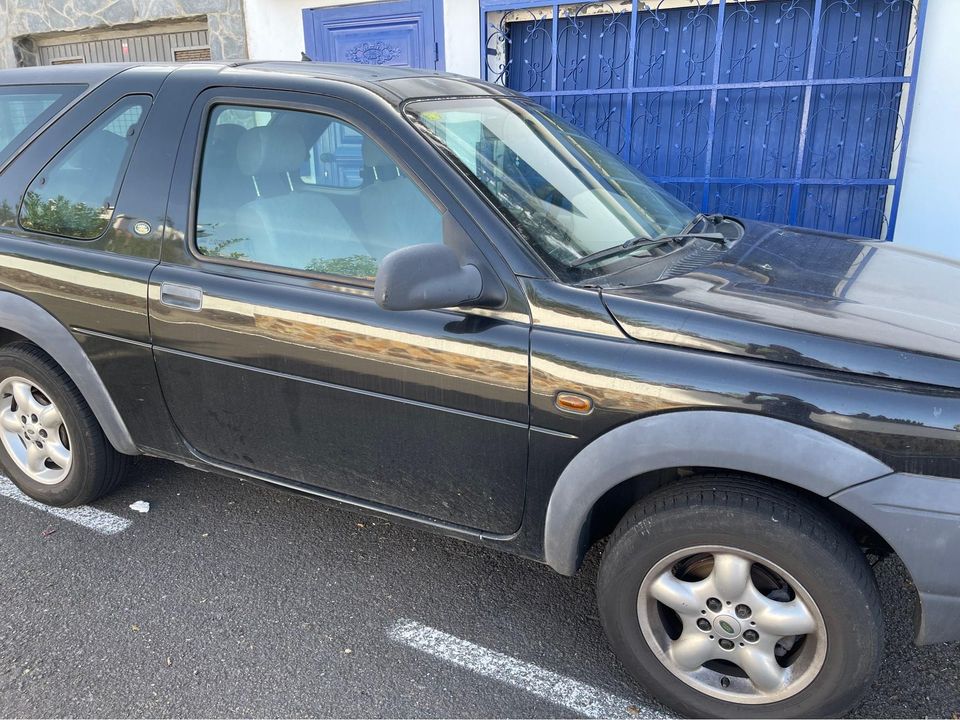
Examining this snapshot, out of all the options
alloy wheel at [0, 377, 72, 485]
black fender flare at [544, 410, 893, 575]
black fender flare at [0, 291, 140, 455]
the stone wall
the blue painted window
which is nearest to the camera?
black fender flare at [544, 410, 893, 575]

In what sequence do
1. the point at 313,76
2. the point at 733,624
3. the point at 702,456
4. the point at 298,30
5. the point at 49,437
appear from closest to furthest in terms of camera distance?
the point at 702,456 < the point at 733,624 < the point at 313,76 < the point at 49,437 < the point at 298,30

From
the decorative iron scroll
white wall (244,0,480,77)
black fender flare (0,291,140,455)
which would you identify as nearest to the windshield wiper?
black fender flare (0,291,140,455)

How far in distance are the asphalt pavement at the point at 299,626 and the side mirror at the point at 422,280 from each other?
3.98 ft

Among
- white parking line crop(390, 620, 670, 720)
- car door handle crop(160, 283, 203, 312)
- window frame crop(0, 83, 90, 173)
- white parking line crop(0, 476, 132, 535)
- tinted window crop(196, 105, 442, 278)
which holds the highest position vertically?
window frame crop(0, 83, 90, 173)

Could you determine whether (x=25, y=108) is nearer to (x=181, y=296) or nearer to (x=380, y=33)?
(x=181, y=296)

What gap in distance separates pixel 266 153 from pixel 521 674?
2004 mm

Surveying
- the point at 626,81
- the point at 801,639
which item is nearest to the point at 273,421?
the point at 801,639

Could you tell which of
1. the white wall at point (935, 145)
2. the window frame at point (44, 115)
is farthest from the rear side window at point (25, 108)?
the white wall at point (935, 145)

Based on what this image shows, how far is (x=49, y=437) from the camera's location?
3.24 meters

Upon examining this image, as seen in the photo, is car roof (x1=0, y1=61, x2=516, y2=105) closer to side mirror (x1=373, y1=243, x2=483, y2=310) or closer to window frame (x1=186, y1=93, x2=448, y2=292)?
window frame (x1=186, y1=93, x2=448, y2=292)

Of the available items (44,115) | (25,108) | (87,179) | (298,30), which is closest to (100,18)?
(298,30)

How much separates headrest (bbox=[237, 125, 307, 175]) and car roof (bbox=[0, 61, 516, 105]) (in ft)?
0.63

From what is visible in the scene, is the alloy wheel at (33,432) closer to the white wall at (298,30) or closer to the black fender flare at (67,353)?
the black fender flare at (67,353)

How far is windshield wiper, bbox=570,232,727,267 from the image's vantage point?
236 cm
